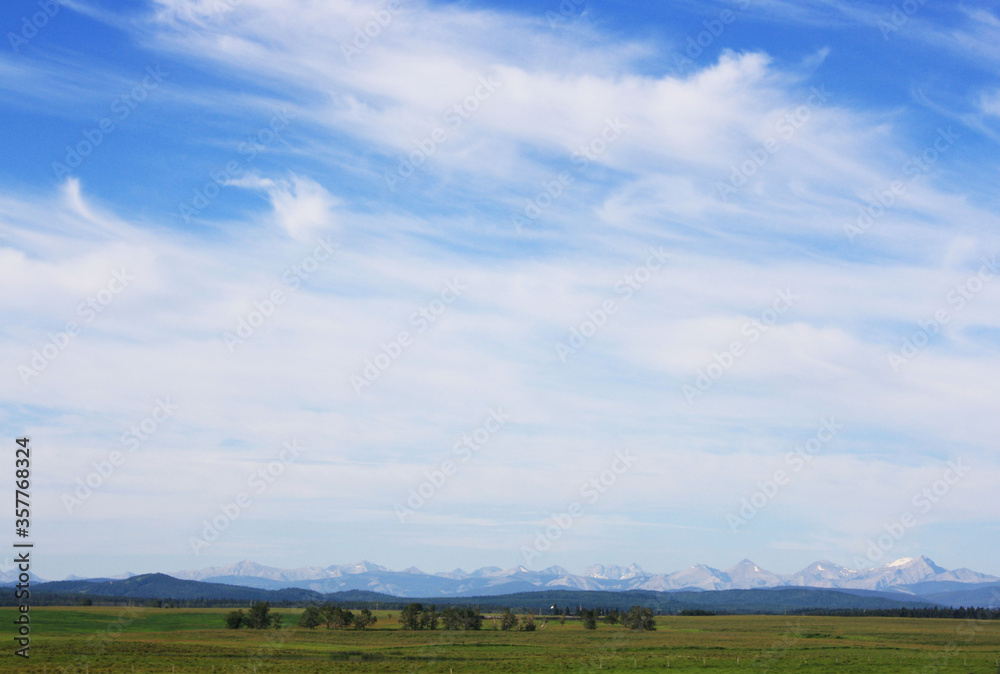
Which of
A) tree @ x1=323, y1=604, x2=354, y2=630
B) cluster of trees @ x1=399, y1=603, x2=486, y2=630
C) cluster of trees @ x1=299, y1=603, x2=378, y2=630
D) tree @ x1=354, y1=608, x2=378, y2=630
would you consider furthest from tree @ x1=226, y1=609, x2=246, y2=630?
cluster of trees @ x1=399, y1=603, x2=486, y2=630

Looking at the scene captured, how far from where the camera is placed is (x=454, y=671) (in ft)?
291

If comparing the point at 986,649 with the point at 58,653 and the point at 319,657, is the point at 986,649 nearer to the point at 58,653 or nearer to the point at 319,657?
the point at 319,657

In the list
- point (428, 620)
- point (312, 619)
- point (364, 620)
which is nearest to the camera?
point (312, 619)

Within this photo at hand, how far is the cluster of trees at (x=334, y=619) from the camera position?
179 m

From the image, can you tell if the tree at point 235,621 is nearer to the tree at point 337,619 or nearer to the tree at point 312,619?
the tree at point 312,619

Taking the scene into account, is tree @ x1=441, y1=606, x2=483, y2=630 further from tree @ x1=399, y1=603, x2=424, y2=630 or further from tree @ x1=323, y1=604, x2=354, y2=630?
tree @ x1=323, y1=604, x2=354, y2=630

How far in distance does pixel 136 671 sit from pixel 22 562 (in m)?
29.4

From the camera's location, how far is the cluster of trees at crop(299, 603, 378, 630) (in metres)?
179

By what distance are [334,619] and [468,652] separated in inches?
2754

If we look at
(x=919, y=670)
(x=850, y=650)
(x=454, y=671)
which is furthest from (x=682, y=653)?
(x=454, y=671)

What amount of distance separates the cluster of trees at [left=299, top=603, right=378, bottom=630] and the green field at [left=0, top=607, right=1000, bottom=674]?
22.2 feet

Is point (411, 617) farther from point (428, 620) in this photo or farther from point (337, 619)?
point (337, 619)

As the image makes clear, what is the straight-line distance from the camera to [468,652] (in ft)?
390

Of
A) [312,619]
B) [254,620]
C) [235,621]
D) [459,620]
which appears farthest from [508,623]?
[235,621]
